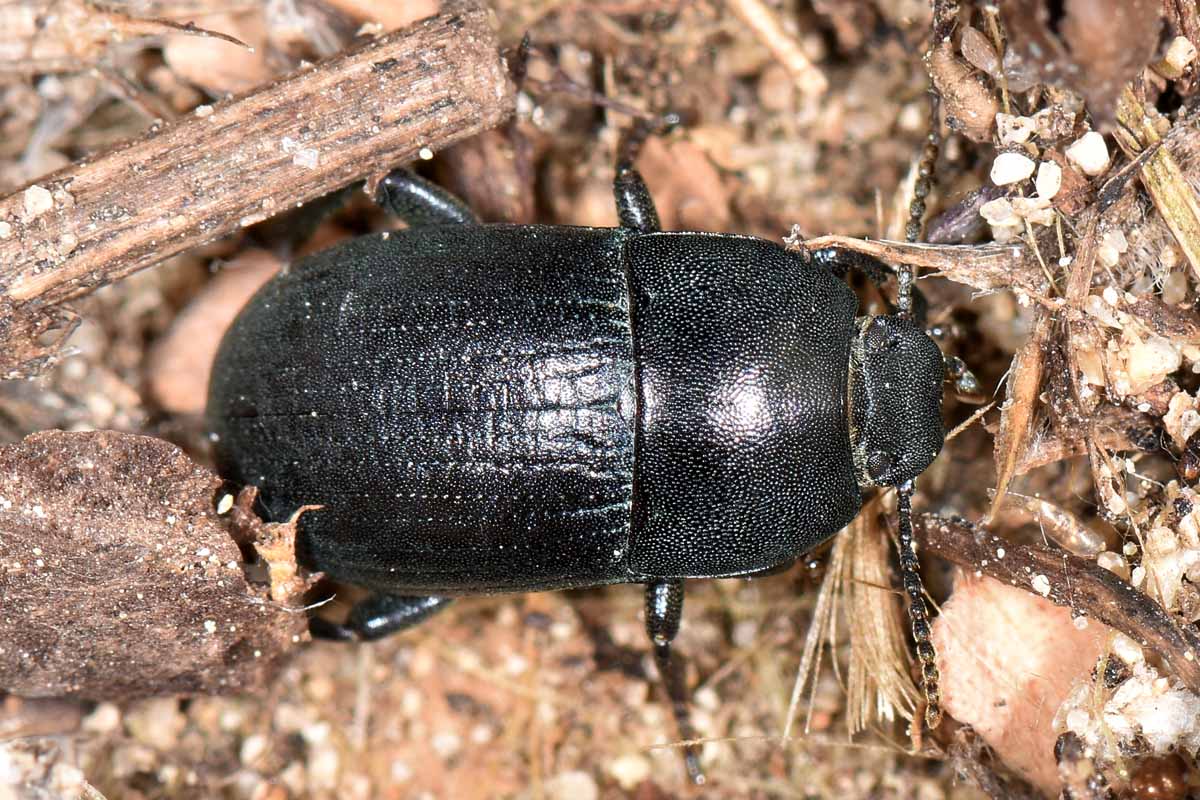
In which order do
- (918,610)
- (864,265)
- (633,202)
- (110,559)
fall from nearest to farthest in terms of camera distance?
(110,559) → (918,610) → (864,265) → (633,202)

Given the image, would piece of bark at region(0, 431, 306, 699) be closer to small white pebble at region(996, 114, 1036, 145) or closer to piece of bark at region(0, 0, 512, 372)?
piece of bark at region(0, 0, 512, 372)

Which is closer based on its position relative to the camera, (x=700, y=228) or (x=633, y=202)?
(x=633, y=202)

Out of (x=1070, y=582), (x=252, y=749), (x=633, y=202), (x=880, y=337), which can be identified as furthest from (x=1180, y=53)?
(x=252, y=749)

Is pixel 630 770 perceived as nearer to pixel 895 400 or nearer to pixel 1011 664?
pixel 1011 664

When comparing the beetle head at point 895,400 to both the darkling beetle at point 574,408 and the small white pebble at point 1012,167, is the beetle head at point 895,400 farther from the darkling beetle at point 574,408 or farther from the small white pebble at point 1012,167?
the small white pebble at point 1012,167

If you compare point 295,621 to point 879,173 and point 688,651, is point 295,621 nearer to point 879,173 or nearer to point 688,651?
point 688,651

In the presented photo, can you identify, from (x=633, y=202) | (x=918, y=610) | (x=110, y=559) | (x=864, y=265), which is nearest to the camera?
(x=110, y=559)
